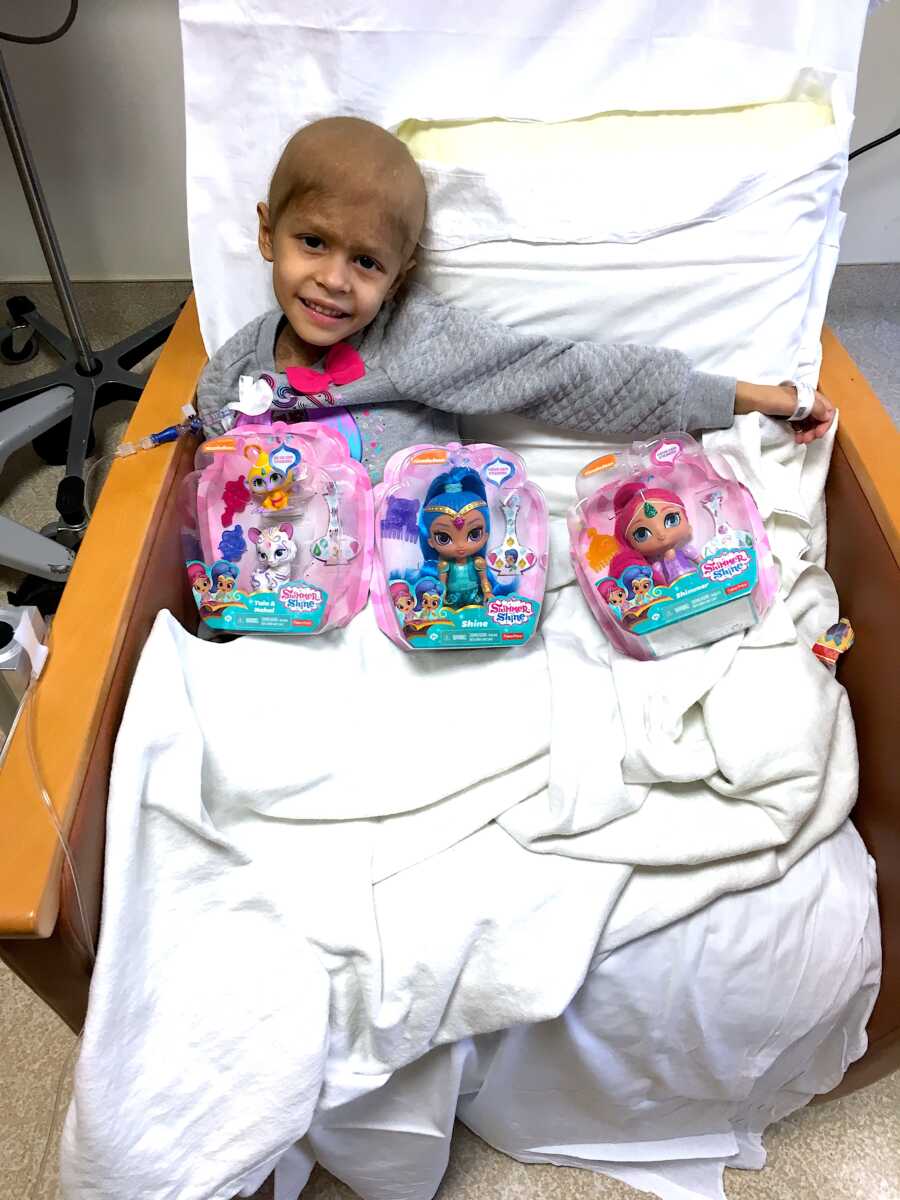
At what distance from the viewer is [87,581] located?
77 centimetres

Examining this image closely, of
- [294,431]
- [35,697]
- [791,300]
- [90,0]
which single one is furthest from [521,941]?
[90,0]

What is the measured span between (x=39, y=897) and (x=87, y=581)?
297 millimetres

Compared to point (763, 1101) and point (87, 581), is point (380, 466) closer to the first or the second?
point (87, 581)

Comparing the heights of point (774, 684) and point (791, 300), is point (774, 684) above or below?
below

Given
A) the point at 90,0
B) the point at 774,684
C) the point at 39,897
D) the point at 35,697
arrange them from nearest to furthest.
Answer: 1. the point at 39,897
2. the point at 35,697
3. the point at 774,684
4. the point at 90,0

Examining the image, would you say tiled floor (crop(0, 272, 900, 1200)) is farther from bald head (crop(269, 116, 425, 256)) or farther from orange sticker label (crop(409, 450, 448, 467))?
bald head (crop(269, 116, 425, 256))

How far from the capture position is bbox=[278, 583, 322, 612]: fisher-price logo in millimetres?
828

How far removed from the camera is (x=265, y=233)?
0.91 m

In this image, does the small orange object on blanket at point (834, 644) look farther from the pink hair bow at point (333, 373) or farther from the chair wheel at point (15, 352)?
the chair wheel at point (15, 352)

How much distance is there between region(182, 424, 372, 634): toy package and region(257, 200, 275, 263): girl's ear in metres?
0.18

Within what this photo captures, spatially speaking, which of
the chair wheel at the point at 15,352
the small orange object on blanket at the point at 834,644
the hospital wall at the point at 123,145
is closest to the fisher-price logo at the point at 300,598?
the small orange object on blanket at the point at 834,644

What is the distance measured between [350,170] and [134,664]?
1.65 ft

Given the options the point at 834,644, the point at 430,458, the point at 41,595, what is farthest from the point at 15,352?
the point at 834,644

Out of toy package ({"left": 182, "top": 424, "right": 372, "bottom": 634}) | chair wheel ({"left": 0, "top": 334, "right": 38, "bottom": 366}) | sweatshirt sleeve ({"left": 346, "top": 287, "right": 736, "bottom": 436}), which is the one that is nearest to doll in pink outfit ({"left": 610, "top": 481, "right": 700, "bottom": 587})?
sweatshirt sleeve ({"left": 346, "top": 287, "right": 736, "bottom": 436})
